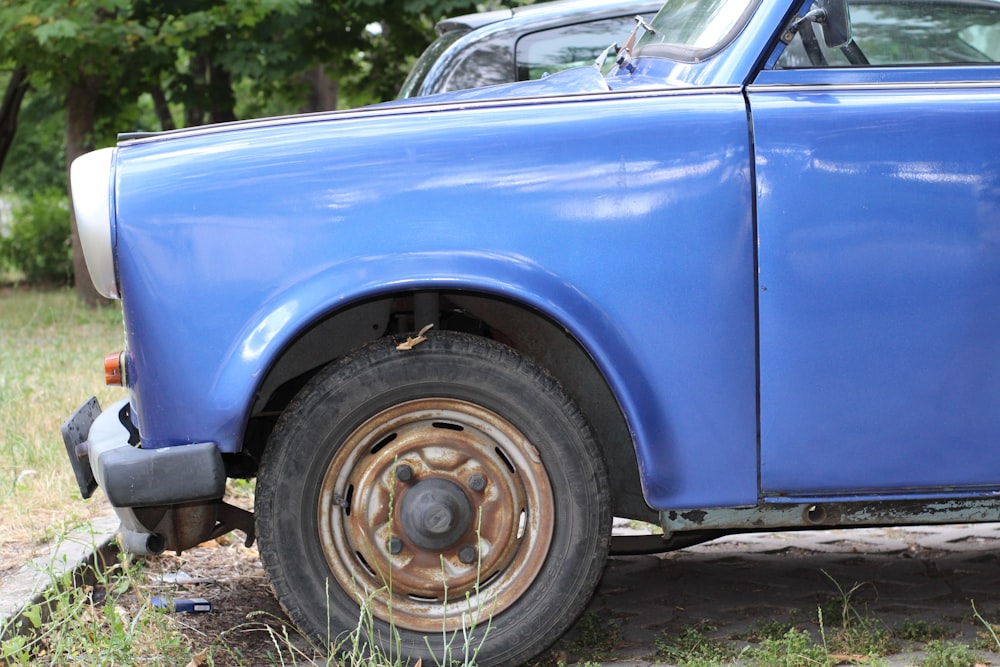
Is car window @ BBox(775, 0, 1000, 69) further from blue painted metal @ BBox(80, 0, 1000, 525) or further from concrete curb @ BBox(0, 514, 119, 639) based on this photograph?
concrete curb @ BBox(0, 514, 119, 639)

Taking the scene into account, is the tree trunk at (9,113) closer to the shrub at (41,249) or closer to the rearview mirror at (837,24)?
the shrub at (41,249)

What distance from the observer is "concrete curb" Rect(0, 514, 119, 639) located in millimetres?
3145

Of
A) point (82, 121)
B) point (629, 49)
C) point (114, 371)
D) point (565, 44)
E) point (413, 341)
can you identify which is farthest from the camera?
point (82, 121)

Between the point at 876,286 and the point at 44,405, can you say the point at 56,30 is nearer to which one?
the point at 44,405

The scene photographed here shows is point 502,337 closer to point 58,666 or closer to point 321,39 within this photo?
point 58,666

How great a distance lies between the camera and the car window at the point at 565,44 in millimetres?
6246

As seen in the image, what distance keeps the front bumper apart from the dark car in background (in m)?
3.57

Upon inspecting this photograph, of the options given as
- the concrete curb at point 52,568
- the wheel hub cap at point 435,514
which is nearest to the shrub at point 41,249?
the concrete curb at point 52,568

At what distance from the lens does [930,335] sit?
2.70 metres

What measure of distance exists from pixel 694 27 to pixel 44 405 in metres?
4.37

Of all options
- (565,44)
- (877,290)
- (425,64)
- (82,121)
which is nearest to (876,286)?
(877,290)

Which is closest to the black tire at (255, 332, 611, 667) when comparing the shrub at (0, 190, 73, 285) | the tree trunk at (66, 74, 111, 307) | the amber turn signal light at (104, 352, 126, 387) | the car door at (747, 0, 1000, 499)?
the car door at (747, 0, 1000, 499)

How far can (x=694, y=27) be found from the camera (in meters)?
3.23

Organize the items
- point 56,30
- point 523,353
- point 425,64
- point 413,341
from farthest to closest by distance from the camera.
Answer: point 56,30 < point 425,64 < point 523,353 < point 413,341
